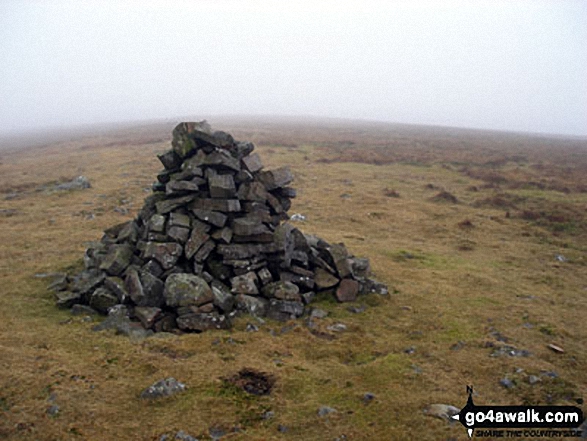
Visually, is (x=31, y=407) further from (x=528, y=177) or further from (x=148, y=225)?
(x=528, y=177)

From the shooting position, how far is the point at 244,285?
13898 millimetres

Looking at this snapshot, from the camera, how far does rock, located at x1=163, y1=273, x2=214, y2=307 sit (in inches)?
501

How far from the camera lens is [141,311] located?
12625mm

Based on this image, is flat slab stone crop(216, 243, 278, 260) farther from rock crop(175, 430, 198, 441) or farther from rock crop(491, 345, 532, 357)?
rock crop(491, 345, 532, 357)

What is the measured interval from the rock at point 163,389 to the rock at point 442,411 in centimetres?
558

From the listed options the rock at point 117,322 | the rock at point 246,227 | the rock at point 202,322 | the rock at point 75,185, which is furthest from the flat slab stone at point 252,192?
the rock at point 75,185

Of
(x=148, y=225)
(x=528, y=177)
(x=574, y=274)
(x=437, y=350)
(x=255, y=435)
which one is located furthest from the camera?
(x=528, y=177)

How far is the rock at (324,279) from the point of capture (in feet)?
49.6

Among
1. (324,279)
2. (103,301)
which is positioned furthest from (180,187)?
(324,279)

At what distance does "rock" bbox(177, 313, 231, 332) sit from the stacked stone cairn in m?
0.03

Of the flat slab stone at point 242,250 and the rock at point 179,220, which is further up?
the rock at point 179,220

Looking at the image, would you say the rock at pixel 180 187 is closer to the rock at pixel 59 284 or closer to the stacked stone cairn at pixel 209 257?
the stacked stone cairn at pixel 209 257

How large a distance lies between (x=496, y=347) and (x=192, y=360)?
8.65 m

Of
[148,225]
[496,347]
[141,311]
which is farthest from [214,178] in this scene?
[496,347]
